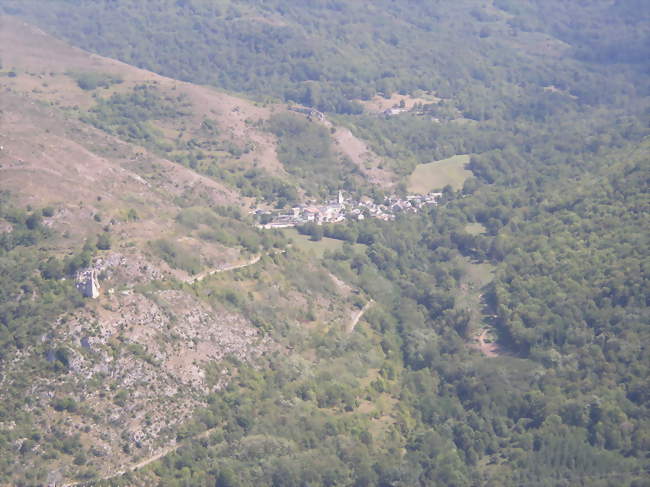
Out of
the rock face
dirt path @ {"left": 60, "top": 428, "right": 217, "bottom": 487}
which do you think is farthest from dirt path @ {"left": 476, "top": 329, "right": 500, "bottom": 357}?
the rock face

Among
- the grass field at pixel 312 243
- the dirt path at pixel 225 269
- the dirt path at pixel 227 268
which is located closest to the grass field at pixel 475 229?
the grass field at pixel 312 243

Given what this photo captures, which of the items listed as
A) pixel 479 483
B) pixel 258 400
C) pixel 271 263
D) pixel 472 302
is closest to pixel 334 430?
pixel 258 400

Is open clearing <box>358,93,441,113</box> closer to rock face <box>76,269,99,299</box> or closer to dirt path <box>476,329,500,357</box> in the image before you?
dirt path <box>476,329,500,357</box>

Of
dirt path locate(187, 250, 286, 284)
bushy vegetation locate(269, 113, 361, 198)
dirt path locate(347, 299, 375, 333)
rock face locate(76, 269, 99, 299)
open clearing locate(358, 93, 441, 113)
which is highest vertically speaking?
rock face locate(76, 269, 99, 299)

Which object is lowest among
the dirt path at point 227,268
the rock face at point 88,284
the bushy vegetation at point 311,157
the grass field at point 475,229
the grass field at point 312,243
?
the bushy vegetation at point 311,157

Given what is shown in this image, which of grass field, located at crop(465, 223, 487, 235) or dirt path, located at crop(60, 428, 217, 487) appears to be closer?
dirt path, located at crop(60, 428, 217, 487)

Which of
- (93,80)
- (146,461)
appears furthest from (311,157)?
(146,461)

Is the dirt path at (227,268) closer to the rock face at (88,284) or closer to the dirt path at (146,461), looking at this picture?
the rock face at (88,284)
